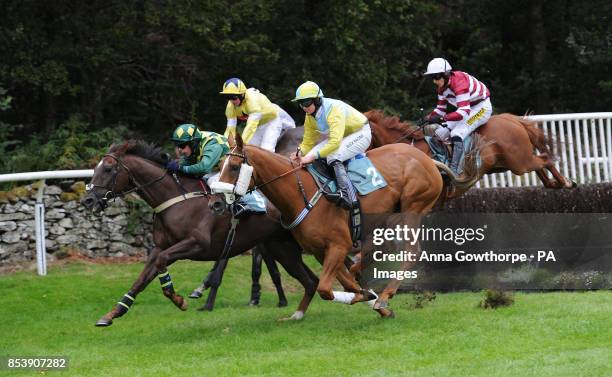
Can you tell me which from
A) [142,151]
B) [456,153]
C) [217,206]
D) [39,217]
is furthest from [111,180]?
[456,153]

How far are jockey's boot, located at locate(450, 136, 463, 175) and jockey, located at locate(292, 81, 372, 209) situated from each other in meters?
1.71

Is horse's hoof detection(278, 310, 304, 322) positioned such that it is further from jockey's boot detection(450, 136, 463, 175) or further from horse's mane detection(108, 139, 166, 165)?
jockey's boot detection(450, 136, 463, 175)

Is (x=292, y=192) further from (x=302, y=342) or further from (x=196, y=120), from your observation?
(x=196, y=120)

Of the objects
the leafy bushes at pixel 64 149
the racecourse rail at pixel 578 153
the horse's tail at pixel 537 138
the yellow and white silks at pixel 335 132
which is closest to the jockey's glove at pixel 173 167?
the yellow and white silks at pixel 335 132

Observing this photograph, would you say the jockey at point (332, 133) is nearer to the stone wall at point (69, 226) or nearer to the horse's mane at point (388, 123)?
the horse's mane at point (388, 123)

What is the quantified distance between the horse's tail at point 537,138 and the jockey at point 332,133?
302 cm

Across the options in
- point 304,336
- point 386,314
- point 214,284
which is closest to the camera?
point 304,336

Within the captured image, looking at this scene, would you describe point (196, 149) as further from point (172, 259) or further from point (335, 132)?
point (335, 132)

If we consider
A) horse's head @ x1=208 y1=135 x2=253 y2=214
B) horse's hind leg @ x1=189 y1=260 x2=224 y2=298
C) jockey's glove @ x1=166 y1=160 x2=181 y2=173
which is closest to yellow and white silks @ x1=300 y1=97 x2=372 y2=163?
horse's head @ x1=208 y1=135 x2=253 y2=214

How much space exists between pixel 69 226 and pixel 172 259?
3936 millimetres

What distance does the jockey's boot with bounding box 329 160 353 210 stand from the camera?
10383 mm

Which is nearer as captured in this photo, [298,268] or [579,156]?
[298,268]

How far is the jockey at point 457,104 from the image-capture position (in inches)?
492

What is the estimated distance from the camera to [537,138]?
13391 mm
